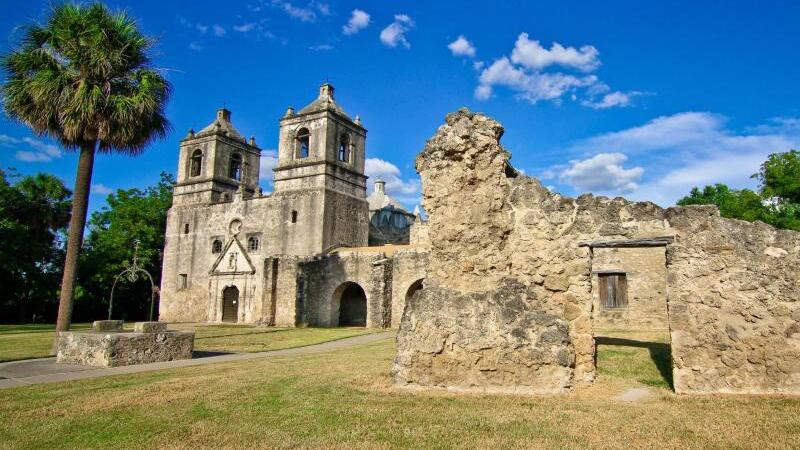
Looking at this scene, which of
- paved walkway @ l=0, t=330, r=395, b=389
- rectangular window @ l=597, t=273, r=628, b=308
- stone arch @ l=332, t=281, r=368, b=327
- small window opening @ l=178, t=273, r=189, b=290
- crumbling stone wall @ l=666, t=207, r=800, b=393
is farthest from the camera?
small window opening @ l=178, t=273, r=189, b=290

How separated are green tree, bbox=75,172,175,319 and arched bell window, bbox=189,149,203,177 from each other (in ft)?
18.7

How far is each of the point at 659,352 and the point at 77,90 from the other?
15.0 meters

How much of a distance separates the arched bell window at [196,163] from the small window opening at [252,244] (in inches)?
337

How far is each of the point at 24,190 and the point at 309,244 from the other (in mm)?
19404

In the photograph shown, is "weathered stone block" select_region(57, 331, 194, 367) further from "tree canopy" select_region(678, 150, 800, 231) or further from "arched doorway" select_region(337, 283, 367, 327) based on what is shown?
"tree canopy" select_region(678, 150, 800, 231)

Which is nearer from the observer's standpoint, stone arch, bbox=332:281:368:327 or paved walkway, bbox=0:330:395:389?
paved walkway, bbox=0:330:395:389

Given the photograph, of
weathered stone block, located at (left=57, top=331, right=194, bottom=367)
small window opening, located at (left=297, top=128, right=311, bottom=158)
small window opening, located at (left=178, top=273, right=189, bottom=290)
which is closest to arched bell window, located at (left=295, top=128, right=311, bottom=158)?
small window opening, located at (left=297, top=128, right=311, bottom=158)

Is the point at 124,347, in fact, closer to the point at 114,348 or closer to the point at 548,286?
the point at 114,348

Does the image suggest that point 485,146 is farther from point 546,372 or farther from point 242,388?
point 242,388

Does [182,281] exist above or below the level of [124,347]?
above

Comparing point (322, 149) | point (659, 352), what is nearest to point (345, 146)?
point (322, 149)

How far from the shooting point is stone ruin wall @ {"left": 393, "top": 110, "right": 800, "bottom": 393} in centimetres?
652

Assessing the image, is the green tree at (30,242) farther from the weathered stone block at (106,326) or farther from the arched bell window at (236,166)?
the weathered stone block at (106,326)

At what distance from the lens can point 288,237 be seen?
30609 mm
